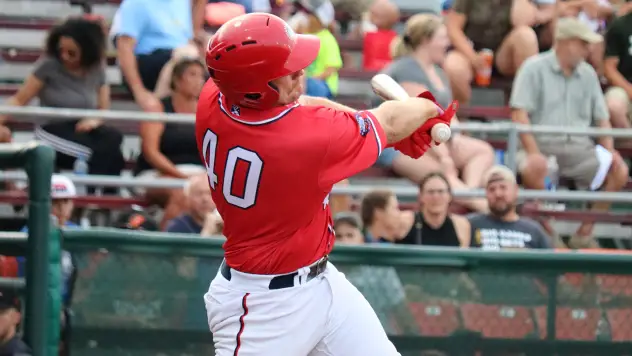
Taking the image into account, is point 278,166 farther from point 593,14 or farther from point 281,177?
point 593,14

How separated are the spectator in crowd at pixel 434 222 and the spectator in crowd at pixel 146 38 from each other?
6.68ft

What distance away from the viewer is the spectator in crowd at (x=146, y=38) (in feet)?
24.6

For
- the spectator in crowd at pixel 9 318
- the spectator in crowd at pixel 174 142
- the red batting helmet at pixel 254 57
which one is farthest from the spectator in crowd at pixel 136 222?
the red batting helmet at pixel 254 57

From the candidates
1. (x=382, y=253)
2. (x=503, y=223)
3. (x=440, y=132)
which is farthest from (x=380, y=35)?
(x=440, y=132)

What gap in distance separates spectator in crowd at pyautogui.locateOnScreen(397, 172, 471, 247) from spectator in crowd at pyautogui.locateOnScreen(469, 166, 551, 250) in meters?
0.13

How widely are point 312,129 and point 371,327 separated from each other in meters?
0.71

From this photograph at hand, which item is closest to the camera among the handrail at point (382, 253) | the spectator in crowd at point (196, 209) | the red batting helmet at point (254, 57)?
the red batting helmet at point (254, 57)

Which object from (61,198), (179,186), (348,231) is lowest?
(179,186)

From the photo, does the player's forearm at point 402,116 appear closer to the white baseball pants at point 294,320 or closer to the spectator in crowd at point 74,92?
the white baseball pants at point 294,320

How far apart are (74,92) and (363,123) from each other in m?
4.15

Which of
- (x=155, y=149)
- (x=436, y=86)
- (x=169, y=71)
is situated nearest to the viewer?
(x=155, y=149)

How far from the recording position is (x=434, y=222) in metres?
6.50

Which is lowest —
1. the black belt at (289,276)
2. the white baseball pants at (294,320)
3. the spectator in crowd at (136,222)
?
the spectator in crowd at (136,222)

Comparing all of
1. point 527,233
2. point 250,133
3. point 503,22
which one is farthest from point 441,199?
point 250,133
